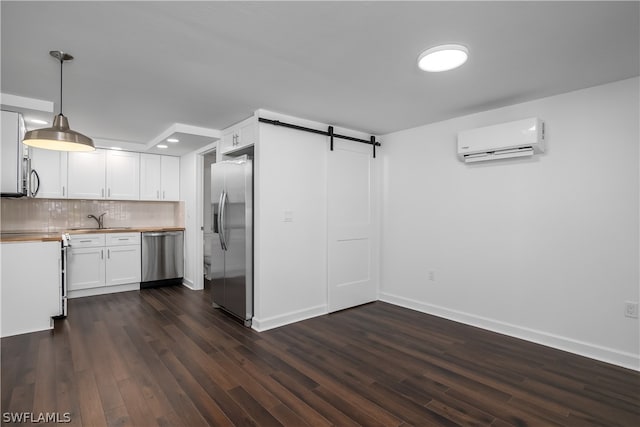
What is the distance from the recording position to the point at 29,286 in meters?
3.42

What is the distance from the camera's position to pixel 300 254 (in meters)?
3.86

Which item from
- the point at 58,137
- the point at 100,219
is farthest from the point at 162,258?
the point at 58,137

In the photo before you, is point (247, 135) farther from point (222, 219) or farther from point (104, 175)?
point (104, 175)

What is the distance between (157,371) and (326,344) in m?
1.47

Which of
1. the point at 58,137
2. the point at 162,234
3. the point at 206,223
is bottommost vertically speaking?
the point at 162,234

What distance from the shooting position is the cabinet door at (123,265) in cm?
492

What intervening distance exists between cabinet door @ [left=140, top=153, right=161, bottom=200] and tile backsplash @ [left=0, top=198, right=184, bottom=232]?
0.38 m

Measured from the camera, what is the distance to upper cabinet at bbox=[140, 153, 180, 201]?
18.3 ft

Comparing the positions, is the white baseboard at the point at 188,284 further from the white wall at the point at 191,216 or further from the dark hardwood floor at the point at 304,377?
the dark hardwood floor at the point at 304,377

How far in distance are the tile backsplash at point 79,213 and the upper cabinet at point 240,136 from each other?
209cm

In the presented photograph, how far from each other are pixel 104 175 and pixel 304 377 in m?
4.71

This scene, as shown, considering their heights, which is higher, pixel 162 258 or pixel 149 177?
pixel 149 177

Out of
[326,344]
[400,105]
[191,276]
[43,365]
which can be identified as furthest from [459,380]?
[191,276]

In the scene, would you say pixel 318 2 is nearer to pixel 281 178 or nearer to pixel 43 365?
pixel 281 178
